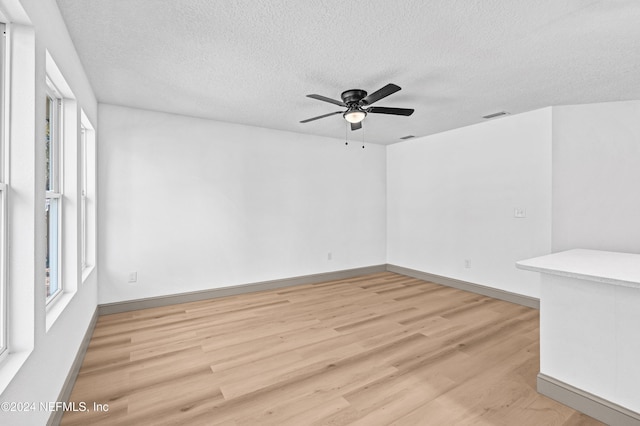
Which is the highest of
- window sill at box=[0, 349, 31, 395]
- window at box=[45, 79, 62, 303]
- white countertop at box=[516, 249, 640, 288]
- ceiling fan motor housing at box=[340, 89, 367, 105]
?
ceiling fan motor housing at box=[340, 89, 367, 105]

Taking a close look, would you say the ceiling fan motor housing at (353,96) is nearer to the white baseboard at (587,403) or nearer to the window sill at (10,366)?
the white baseboard at (587,403)

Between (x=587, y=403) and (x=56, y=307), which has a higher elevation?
(x=56, y=307)

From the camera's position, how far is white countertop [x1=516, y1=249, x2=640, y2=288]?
171 centimetres

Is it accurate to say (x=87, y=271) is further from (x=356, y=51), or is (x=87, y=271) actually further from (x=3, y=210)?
(x=356, y=51)

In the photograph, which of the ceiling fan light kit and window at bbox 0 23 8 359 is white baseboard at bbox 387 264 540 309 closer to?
the ceiling fan light kit

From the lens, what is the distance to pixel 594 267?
1958 millimetres

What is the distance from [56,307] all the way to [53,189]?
882mm

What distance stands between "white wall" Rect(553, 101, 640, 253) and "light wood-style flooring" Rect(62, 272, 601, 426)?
1.20m

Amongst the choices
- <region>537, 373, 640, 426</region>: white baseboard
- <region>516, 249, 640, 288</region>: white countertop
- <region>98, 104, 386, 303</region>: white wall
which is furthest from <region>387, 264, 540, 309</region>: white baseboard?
<region>537, 373, 640, 426</region>: white baseboard

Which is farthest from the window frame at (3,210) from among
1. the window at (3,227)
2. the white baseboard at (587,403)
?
the white baseboard at (587,403)

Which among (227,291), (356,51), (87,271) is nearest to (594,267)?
(356,51)

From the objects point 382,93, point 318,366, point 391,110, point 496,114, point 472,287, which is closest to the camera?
point 318,366

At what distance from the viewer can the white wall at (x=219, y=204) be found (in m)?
3.75

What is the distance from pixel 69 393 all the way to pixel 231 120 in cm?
343
